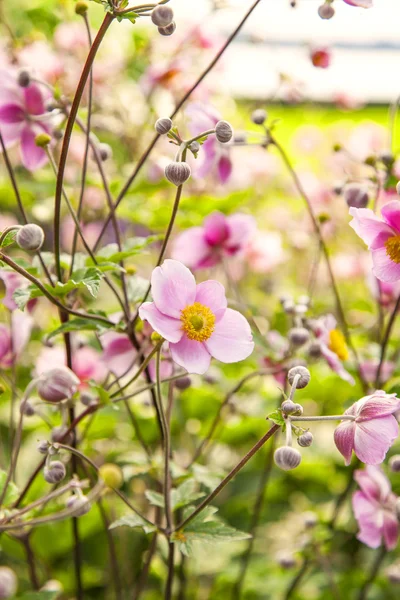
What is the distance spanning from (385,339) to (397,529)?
0.65 ft

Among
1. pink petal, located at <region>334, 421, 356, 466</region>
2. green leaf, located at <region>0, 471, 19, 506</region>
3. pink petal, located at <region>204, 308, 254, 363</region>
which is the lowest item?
green leaf, located at <region>0, 471, 19, 506</region>

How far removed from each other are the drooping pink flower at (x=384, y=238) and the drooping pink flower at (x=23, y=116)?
0.37 meters

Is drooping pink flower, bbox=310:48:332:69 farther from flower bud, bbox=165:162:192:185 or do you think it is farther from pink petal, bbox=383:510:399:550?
pink petal, bbox=383:510:399:550

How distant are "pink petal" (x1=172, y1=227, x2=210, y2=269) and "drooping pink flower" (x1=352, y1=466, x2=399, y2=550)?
1.15ft

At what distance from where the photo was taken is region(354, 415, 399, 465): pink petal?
0.53 m

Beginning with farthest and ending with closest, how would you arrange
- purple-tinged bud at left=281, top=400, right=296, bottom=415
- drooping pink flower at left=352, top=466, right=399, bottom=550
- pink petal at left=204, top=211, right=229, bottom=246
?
pink petal at left=204, top=211, right=229, bottom=246, drooping pink flower at left=352, top=466, right=399, bottom=550, purple-tinged bud at left=281, top=400, right=296, bottom=415

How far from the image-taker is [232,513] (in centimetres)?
115

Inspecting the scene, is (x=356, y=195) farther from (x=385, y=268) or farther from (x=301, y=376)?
(x=301, y=376)

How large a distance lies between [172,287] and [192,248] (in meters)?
0.35

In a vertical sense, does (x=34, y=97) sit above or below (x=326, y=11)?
below

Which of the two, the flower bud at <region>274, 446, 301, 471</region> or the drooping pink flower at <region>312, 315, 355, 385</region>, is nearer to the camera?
the flower bud at <region>274, 446, 301, 471</region>

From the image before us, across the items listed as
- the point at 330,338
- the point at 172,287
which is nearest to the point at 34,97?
the point at 172,287

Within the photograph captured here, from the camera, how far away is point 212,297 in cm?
59

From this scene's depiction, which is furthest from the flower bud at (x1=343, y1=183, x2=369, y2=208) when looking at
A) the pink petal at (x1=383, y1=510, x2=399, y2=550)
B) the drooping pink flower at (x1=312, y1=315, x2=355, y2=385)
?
the pink petal at (x1=383, y1=510, x2=399, y2=550)
